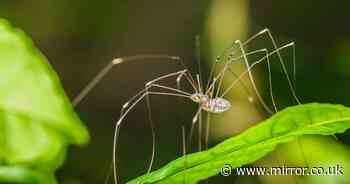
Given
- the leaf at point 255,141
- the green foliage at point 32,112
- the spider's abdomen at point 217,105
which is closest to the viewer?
the green foliage at point 32,112

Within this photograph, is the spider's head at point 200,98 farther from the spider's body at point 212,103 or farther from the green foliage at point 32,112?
the green foliage at point 32,112

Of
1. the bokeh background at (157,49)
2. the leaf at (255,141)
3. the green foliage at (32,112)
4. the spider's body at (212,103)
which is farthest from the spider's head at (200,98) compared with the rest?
the bokeh background at (157,49)

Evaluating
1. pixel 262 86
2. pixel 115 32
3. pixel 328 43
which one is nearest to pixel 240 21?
pixel 262 86

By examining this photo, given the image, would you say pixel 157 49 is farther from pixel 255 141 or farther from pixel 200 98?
pixel 255 141

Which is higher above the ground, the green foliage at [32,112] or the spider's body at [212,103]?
the green foliage at [32,112]

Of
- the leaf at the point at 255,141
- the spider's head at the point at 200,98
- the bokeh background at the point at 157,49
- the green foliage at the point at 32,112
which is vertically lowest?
the bokeh background at the point at 157,49

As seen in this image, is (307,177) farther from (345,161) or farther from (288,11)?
(288,11)

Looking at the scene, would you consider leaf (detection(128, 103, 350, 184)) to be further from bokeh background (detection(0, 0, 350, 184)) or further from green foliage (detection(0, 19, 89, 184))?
bokeh background (detection(0, 0, 350, 184))
